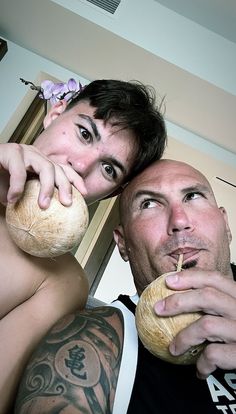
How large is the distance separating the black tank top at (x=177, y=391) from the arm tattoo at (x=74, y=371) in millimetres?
58

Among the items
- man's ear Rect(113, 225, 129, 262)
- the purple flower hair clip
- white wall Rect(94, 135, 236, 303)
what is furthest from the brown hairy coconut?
white wall Rect(94, 135, 236, 303)

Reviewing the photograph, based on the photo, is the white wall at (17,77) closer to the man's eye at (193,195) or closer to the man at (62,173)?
the man at (62,173)

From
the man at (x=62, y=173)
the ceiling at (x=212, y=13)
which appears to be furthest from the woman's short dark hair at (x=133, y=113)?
the ceiling at (x=212, y=13)

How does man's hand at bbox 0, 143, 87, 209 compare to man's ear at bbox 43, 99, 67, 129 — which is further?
man's ear at bbox 43, 99, 67, 129

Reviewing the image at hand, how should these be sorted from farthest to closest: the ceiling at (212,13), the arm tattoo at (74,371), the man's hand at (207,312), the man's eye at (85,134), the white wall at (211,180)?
the white wall at (211,180)
the ceiling at (212,13)
the man's eye at (85,134)
the arm tattoo at (74,371)
the man's hand at (207,312)

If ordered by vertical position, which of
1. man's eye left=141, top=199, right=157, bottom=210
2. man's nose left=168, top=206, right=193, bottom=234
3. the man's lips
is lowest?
the man's lips

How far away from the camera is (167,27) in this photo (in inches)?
85.6

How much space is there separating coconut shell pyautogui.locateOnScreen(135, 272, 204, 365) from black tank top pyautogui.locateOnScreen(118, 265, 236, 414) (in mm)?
165

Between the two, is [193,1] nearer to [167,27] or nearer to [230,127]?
[167,27]

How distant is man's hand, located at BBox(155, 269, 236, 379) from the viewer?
1.46 feet

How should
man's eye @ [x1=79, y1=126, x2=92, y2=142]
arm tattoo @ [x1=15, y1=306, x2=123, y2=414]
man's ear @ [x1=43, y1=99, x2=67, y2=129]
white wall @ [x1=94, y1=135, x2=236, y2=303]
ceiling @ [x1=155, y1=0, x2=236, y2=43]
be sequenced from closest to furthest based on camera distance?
arm tattoo @ [x1=15, y1=306, x2=123, y2=414], man's eye @ [x1=79, y1=126, x2=92, y2=142], man's ear @ [x1=43, y1=99, x2=67, y2=129], ceiling @ [x1=155, y1=0, x2=236, y2=43], white wall @ [x1=94, y1=135, x2=236, y2=303]

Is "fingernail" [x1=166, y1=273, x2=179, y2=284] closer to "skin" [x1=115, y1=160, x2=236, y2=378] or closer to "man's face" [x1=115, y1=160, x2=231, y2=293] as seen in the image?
"skin" [x1=115, y1=160, x2=236, y2=378]

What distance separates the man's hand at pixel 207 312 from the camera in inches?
17.5

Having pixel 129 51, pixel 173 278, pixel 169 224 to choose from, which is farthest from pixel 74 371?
pixel 129 51
